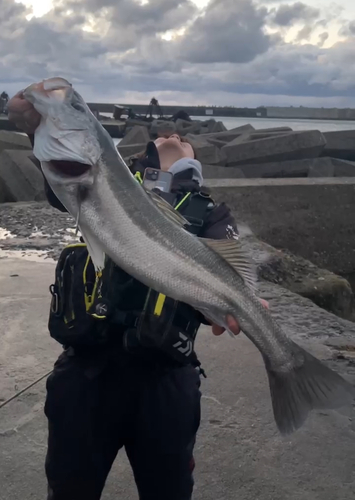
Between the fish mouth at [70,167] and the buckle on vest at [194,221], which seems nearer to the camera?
the fish mouth at [70,167]

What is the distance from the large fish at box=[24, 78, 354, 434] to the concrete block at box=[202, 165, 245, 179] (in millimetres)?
10117

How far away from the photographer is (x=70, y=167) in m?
2.09

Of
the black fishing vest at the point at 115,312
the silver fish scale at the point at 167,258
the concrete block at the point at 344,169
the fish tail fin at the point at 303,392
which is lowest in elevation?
the concrete block at the point at 344,169

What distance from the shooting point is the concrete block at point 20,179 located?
37.3ft

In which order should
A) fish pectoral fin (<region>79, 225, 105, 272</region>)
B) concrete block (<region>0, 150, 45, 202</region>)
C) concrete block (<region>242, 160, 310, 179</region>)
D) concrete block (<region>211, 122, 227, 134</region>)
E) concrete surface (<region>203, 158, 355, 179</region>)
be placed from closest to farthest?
fish pectoral fin (<region>79, 225, 105, 272</region>) → concrete block (<region>0, 150, 45, 202</region>) → concrete surface (<region>203, 158, 355, 179</region>) → concrete block (<region>242, 160, 310, 179</region>) → concrete block (<region>211, 122, 227, 134</region>)

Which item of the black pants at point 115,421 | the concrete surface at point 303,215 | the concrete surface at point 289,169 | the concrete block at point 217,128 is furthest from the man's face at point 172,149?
the concrete block at point 217,128

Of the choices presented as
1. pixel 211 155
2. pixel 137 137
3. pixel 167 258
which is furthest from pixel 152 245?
pixel 137 137

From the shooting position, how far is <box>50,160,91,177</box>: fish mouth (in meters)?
2.08

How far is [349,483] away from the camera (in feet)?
10.1

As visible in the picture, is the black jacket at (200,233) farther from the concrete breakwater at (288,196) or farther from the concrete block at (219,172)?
the concrete block at (219,172)

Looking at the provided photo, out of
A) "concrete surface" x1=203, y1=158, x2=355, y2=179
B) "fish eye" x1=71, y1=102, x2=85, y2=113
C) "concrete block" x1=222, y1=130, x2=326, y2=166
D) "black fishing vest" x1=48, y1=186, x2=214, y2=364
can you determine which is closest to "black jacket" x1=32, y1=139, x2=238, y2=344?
"black fishing vest" x1=48, y1=186, x2=214, y2=364

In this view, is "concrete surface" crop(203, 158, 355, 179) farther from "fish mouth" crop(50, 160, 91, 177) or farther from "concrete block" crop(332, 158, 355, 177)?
"fish mouth" crop(50, 160, 91, 177)

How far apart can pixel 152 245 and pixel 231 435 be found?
175 cm

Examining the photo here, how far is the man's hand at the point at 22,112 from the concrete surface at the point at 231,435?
1.84m
